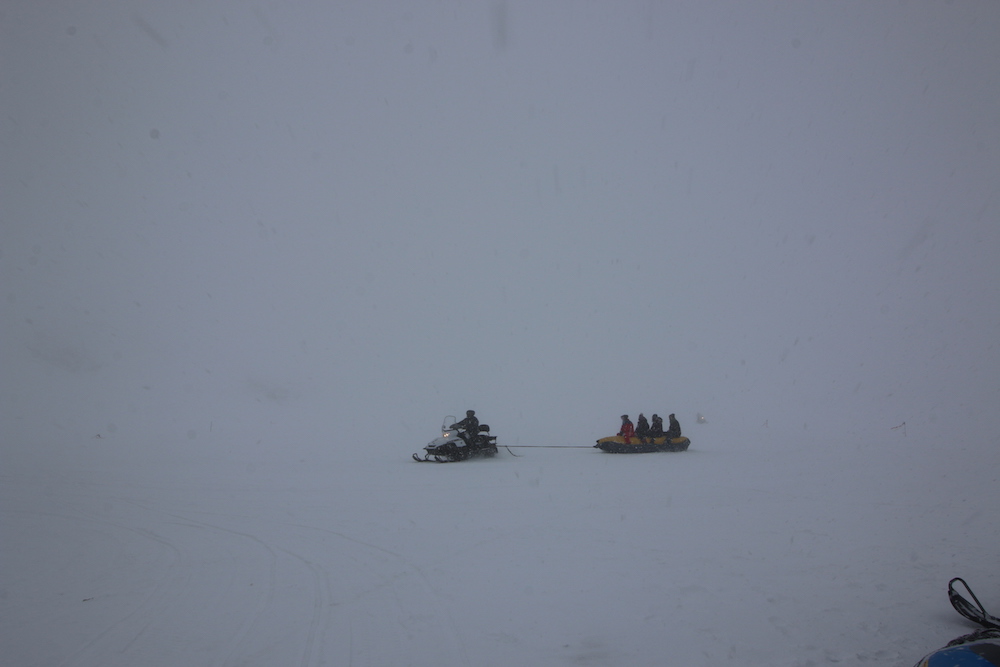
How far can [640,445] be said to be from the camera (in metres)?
12.5

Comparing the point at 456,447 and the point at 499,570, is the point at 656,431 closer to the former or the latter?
the point at 456,447

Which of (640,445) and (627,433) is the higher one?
(627,433)

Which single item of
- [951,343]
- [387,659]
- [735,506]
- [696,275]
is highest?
[696,275]

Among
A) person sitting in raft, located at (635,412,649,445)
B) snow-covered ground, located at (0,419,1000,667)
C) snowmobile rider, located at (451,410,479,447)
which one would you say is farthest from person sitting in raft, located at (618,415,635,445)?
snow-covered ground, located at (0,419,1000,667)

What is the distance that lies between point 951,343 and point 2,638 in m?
47.6

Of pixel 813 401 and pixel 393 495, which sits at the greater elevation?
pixel 813 401

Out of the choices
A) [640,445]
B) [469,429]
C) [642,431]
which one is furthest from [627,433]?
[469,429]

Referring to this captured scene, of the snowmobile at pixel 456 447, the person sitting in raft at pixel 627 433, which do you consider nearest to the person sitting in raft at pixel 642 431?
the person sitting in raft at pixel 627 433

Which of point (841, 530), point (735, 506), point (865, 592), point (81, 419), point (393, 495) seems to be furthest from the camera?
point (81, 419)

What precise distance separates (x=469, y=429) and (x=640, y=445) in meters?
4.32

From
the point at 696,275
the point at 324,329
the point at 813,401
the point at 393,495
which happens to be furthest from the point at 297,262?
the point at 393,495

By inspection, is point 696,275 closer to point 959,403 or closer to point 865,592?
point 959,403

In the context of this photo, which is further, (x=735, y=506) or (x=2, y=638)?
(x=735, y=506)

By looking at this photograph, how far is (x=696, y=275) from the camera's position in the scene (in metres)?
107
